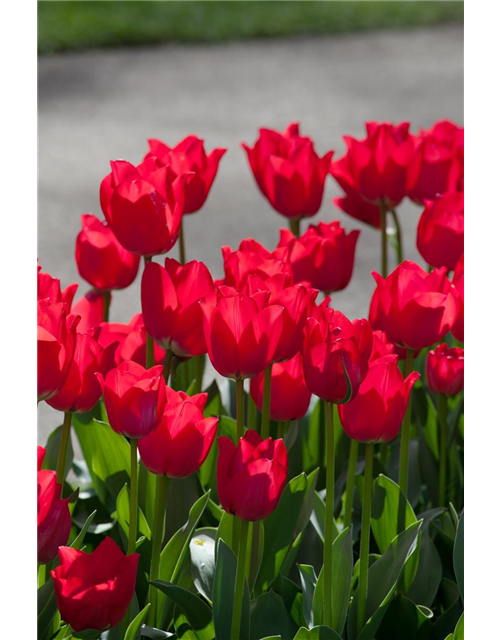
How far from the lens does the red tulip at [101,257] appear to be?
1123 millimetres

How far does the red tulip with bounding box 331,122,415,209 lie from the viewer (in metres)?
1.32

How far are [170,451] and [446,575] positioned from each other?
505 mm

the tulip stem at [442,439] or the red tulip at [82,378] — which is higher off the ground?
the red tulip at [82,378]

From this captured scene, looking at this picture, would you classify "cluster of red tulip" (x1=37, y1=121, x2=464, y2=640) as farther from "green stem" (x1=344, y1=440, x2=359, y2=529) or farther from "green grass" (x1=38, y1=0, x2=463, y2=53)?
"green grass" (x1=38, y1=0, x2=463, y2=53)

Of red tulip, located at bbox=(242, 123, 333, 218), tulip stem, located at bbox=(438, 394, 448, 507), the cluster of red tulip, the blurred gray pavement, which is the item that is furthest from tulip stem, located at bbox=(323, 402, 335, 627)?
the blurred gray pavement

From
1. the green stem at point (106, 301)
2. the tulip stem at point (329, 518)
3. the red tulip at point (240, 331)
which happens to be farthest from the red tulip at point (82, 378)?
the green stem at point (106, 301)

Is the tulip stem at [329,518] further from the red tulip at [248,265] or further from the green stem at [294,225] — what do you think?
the green stem at [294,225]

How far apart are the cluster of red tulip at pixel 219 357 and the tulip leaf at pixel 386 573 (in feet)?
0.05

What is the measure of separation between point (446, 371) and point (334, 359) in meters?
0.36

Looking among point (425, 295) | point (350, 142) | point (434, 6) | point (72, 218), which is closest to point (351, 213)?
point (350, 142)

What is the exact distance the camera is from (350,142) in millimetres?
1354

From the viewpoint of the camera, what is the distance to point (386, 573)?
38.5 inches

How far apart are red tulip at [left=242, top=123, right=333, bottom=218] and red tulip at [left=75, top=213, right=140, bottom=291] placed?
27 cm

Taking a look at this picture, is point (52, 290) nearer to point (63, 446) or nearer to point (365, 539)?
point (63, 446)
